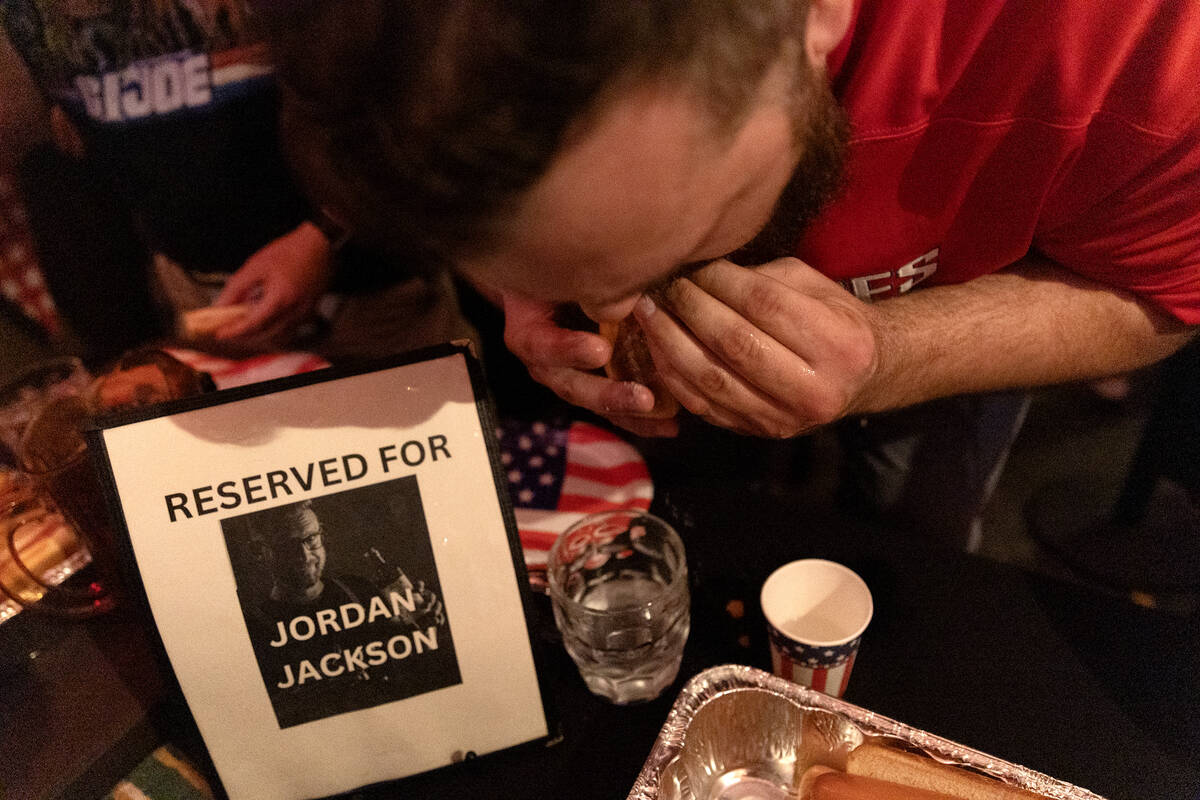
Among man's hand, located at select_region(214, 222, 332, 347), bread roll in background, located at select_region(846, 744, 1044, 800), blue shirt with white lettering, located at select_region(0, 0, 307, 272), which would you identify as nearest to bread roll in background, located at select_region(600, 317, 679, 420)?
bread roll in background, located at select_region(846, 744, 1044, 800)

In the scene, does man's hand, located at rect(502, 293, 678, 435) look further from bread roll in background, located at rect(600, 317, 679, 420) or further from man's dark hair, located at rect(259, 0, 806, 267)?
man's dark hair, located at rect(259, 0, 806, 267)

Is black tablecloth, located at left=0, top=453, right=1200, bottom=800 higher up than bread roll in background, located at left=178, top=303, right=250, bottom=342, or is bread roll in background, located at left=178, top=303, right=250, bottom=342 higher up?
bread roll in background, located at left=178, top=303, right=250, bottom=342

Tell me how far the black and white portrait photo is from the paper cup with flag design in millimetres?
315

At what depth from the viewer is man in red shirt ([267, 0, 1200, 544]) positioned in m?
0.44

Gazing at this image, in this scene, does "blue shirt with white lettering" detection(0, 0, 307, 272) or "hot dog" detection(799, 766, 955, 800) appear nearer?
"hot dog" detection(799, 766, 955, 800)

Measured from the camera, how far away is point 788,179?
2.09 feet

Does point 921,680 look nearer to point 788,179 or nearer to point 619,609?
point 619,609

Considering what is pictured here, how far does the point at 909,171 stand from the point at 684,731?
2.07 feet

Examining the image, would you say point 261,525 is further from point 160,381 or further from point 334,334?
point 334,334

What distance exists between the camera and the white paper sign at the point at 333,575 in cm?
66

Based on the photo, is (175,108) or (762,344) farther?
(175,108)

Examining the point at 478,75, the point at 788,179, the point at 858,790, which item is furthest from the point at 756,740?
the point at 478,75

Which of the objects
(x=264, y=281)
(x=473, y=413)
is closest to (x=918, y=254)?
(x=473, y=413)

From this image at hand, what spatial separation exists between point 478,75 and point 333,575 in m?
0.46
